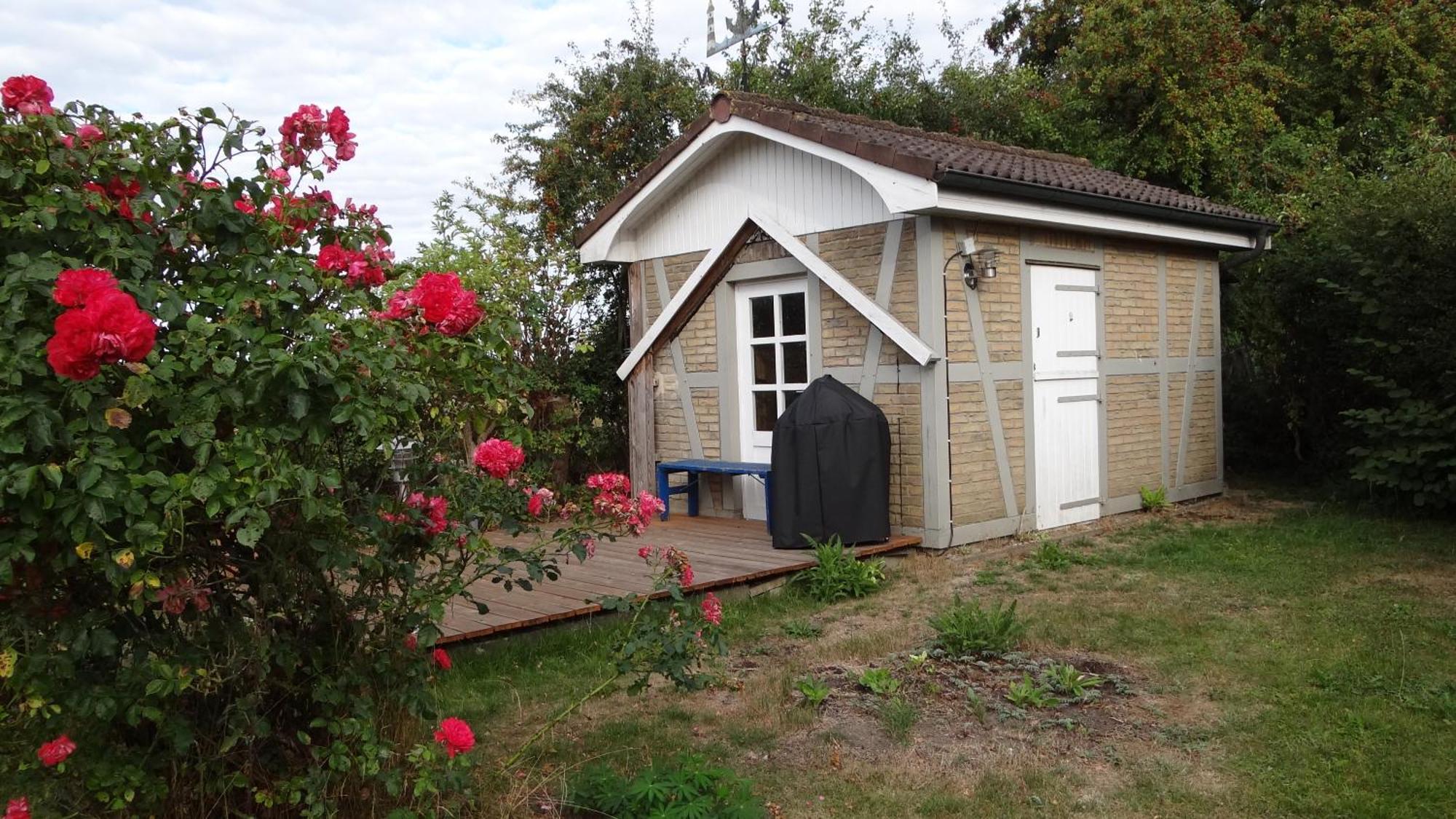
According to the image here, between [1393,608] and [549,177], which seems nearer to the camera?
[1393,608]

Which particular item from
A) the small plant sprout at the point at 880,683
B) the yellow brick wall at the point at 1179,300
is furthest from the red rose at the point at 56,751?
the yellow brick wall at the point at 1179,300

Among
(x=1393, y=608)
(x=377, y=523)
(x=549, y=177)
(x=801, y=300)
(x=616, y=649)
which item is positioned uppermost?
(x=549, y=177)

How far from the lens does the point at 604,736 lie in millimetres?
4230

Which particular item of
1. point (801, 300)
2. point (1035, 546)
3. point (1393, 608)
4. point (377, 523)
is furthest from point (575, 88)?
point (377, 523)

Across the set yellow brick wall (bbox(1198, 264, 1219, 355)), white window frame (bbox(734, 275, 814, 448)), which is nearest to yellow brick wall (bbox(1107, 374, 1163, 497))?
yellow brick wall (bbox(1198, 264, 1219, 355))

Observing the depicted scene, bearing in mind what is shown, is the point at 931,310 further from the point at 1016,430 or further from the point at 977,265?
the point at 1016,430

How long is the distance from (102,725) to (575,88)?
12355 millimetres

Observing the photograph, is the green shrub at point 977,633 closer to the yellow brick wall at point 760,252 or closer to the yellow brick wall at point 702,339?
the yellow brick wall at point 760,252

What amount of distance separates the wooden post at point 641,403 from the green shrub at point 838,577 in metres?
2.96

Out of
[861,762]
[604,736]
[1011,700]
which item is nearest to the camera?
[861,762]

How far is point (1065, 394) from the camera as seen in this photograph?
8875mm

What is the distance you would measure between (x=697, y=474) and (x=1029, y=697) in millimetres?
5372

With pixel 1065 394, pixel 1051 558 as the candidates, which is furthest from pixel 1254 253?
pixel 1051 558

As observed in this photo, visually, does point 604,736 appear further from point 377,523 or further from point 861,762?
point 377,523
